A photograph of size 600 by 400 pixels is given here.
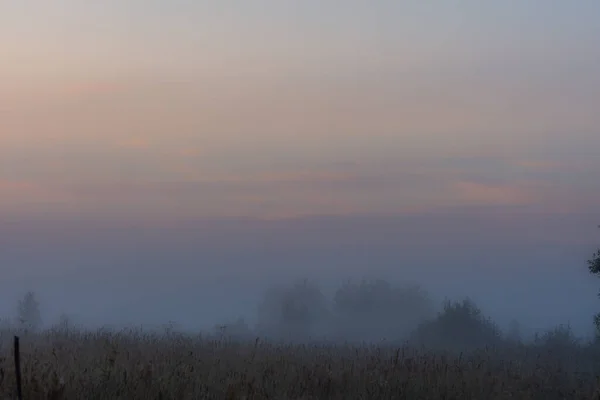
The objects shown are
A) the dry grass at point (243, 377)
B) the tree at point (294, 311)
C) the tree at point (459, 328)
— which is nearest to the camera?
the dry grass at point (243, 377)

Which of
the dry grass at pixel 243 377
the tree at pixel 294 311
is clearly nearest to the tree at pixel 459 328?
the tree at pixel 294 311

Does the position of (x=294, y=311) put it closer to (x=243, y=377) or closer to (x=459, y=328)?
(x=459, y=328)

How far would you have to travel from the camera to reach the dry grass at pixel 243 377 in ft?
26.2

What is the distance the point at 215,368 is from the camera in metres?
10.4

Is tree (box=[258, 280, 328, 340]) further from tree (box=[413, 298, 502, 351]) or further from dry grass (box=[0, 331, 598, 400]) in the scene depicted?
dry grass (box=[0, 331, 598, 400])

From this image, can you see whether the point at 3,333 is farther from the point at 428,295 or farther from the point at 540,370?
the point at 428,295

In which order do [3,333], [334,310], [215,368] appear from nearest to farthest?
[215,368]
[3,333]
[334,310]

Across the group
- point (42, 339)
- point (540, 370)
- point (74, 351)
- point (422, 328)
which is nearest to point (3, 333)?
point (42, 339)

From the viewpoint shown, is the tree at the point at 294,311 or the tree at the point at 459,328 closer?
the tree at the point at 459,328

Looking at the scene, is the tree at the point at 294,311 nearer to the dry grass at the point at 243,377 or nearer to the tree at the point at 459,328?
the tree at the point at 459,328

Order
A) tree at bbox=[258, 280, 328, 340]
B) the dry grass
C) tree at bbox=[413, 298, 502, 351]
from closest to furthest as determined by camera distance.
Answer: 1. the dry grass
2. tree at bbox=[413, 298, 502, 351]
3. tree at bbox=[258, 280, 328, 340]

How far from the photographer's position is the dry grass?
800cm

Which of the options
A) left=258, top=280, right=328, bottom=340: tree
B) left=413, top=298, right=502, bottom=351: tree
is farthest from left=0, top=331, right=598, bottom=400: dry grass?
left=258, top=280, right=328, bottom=340: tree

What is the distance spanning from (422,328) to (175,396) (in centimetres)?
3932
